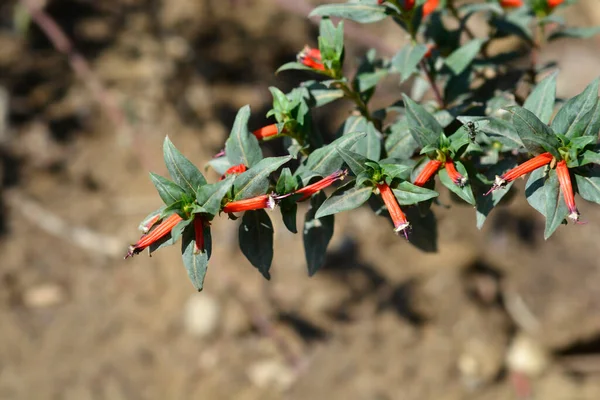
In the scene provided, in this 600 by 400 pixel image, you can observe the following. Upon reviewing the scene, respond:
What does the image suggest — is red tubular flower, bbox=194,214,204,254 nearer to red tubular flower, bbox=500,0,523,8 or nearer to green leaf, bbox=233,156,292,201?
green leaf, bbox=233,156,292,201

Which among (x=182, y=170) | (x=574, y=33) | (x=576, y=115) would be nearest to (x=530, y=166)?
(x=576, y=115)

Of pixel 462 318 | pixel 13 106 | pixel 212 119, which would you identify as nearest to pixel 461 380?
pixel 462 318

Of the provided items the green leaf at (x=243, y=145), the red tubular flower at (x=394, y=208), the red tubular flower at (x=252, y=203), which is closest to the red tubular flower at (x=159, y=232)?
the red tubular flower at (x=252, y=203)

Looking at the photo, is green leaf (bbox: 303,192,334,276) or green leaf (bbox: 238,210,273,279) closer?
green leaf (bbox: 238,210,273,279)

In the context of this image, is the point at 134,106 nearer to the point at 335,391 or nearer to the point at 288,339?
the point at 288,339

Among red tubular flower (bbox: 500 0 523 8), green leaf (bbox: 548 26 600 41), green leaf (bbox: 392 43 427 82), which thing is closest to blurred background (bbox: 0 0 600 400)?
green leaf (bbox: 548 26 600 41)
